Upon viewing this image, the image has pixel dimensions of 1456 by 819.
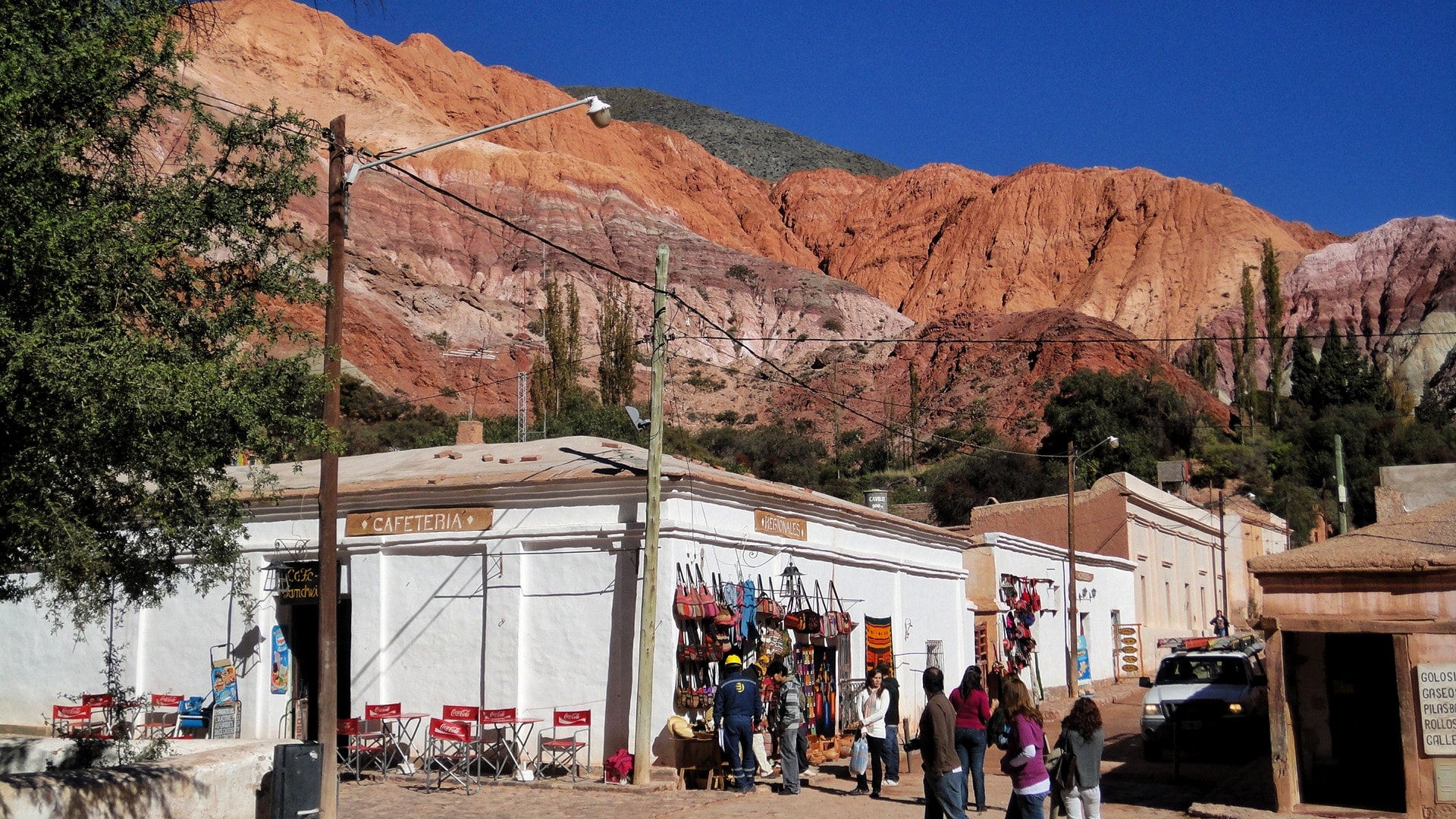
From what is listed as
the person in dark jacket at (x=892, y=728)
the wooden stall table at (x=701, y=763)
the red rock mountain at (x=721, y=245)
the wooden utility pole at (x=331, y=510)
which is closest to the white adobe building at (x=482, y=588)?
the wooden stall table at (x=701, y=763)

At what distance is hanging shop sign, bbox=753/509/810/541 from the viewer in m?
19.0

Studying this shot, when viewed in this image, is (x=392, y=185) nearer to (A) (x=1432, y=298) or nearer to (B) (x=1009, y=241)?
Answer: (B) (x=1009, y=241)

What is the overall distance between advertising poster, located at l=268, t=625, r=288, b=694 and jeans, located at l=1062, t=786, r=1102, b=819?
1329 centimetres

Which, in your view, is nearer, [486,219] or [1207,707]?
[1207,707]

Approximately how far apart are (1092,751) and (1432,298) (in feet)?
379

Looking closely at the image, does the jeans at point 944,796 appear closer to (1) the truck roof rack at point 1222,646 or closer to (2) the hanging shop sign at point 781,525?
(2) the hanging shop sign at point 781,525

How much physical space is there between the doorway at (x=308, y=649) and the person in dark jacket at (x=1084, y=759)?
12.6 metres

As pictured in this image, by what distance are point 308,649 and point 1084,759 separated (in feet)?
44.6

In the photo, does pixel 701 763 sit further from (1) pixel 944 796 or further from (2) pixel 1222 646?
(2) pixel 1222 646

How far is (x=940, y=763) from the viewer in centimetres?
1107

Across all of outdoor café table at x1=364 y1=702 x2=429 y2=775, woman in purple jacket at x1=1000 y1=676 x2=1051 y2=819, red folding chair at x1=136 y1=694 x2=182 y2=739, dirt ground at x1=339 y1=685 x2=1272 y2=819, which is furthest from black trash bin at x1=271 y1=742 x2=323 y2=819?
red folding chair at x1=136 y1=694 x2=182 y2=739

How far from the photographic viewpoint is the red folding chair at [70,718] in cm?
1839

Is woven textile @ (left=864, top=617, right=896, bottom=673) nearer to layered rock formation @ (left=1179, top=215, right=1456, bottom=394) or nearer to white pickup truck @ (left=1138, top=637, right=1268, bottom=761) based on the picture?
white pickup truck @ (left=1138, top=637, right=1268, bottom=761)

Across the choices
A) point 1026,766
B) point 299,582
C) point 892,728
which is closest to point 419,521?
point 299,582
